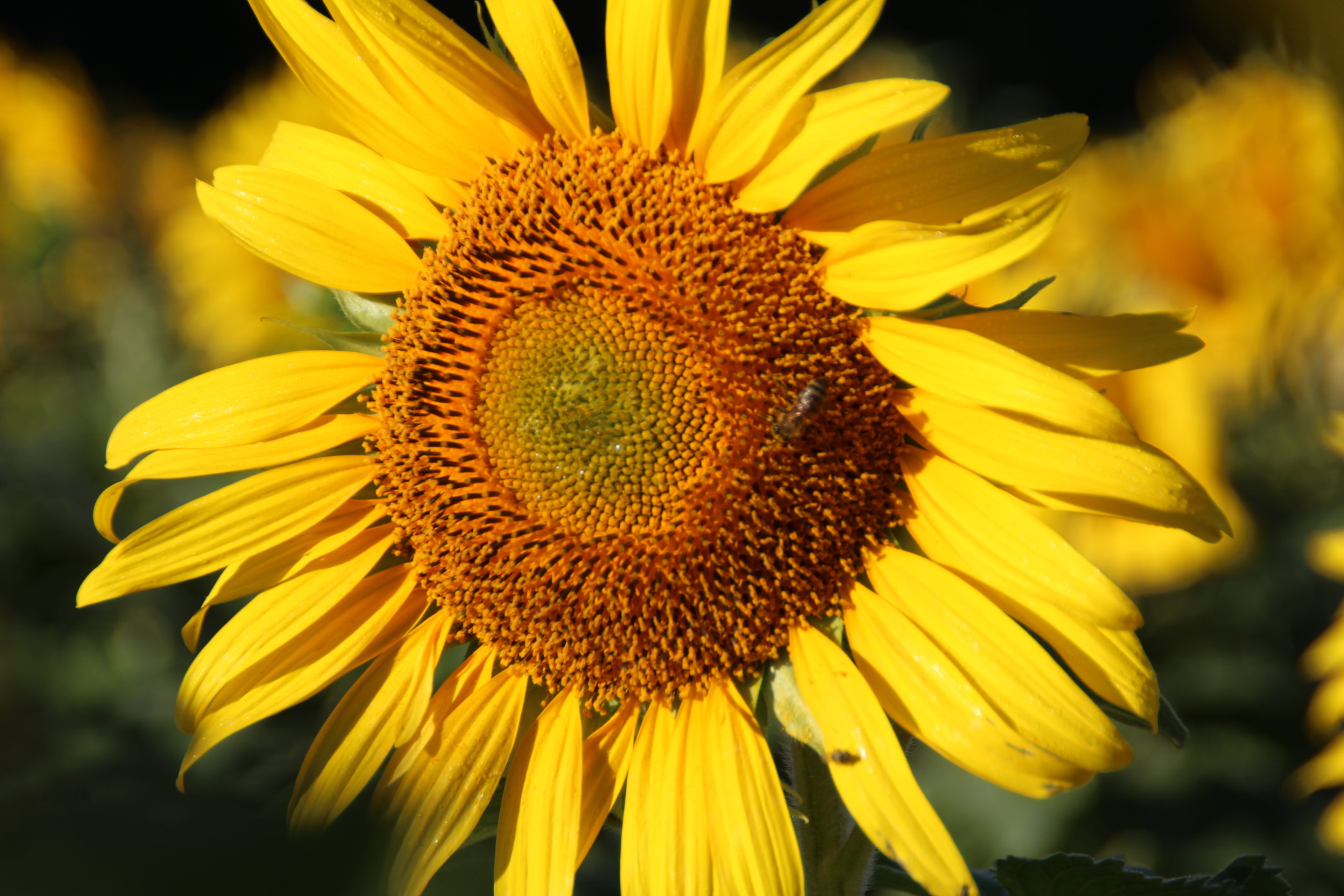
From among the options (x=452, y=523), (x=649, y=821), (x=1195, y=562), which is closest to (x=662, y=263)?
(x=452, y=523)

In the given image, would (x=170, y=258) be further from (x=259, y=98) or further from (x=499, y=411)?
(x=499, y=411)

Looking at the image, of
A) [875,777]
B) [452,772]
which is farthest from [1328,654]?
[452,772]

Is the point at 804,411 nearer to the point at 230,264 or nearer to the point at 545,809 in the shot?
the point at 545,809

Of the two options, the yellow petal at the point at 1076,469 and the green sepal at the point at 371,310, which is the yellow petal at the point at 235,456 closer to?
the green sepal at the point at 371,310

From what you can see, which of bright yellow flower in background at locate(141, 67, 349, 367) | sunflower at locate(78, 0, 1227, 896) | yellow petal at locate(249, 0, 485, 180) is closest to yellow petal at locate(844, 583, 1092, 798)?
sunflower at locate(78, 0, 1227, 896)

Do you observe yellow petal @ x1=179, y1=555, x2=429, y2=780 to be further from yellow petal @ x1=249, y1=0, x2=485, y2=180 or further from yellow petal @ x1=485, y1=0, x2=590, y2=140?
yellow petal @ x1=485, y1=0, x2=590, y2=140

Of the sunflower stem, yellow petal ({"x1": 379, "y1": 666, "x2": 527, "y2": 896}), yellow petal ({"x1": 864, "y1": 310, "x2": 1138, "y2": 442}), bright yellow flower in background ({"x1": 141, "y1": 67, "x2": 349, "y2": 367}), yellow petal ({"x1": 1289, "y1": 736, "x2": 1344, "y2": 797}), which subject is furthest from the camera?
bright yellow flower in background ({"x1": 141, "y1": 67, "x2": 349, "y2": 367})
